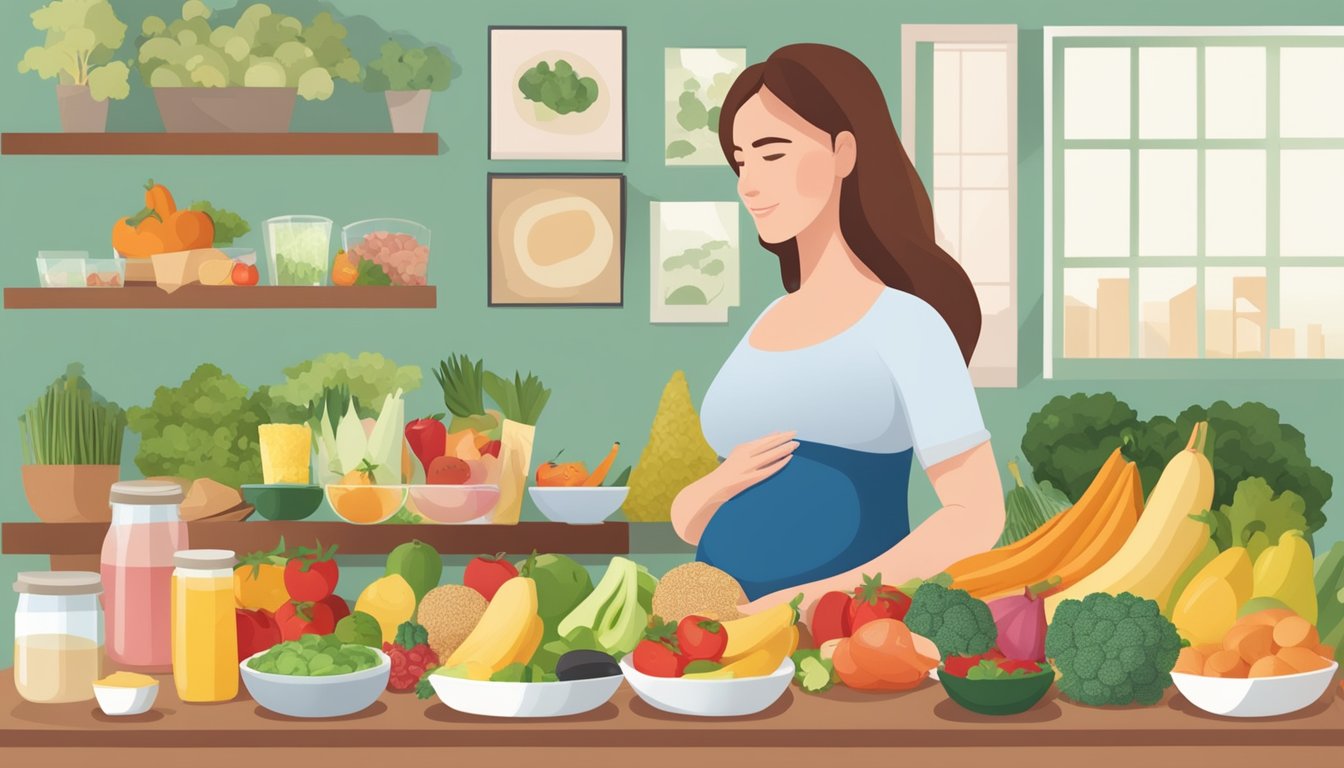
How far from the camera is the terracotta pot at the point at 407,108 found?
4.04 m

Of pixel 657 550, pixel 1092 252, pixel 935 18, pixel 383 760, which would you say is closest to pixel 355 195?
pixel 657 550

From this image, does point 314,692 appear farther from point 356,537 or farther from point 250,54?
point 250,54

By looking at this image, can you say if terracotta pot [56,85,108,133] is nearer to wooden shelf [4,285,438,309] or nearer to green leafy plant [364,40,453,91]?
wooden shelf [4,285,438,309]

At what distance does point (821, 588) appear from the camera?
225 cm

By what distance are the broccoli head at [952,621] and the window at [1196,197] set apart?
250cm

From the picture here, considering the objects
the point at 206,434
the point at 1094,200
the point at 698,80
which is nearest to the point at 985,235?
the point at 1094,200

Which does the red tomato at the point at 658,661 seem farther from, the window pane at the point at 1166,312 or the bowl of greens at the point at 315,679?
→ the window pane at the point at 1166,312

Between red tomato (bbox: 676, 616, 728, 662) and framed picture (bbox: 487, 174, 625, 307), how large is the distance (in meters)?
2.54

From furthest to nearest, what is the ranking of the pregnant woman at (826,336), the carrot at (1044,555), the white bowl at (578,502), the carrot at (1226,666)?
the white bowl at (578,502)
the pregnant woman at (826,336)
the carrot at (1044,555)
the carrot at (1226,666)

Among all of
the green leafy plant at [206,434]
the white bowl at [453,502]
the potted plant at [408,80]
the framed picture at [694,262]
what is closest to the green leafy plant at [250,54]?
the potted plant at [408,80]

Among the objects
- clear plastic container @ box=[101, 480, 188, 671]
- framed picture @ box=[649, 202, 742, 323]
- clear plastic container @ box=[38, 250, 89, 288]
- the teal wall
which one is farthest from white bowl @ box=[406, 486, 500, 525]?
clear plastic container @ box=[101, 480, 188, 671]

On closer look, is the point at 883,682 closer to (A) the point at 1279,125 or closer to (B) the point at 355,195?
(B) the point at 355,195

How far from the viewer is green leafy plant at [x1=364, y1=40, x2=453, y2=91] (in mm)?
4016

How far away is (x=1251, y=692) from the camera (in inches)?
67.5
